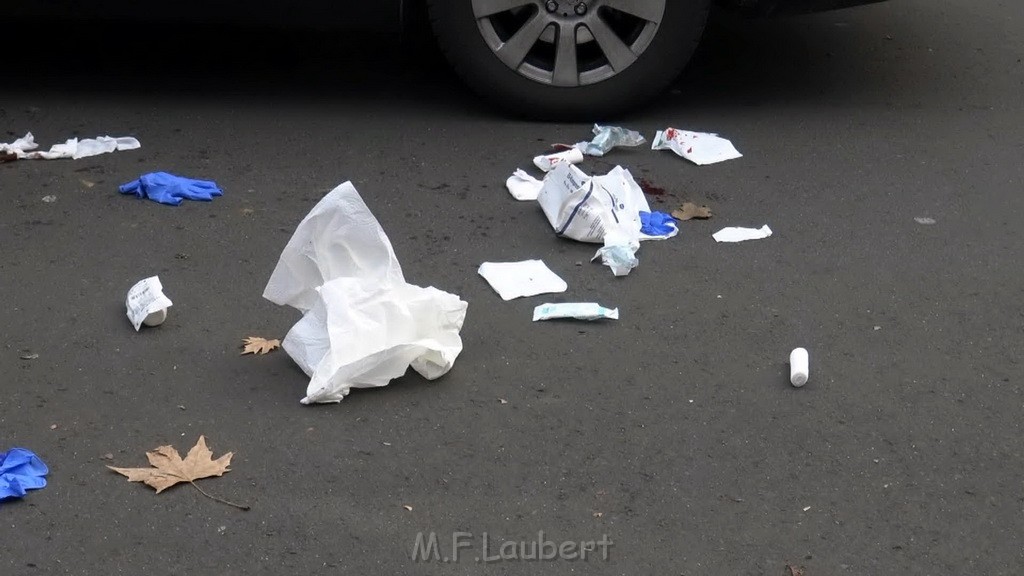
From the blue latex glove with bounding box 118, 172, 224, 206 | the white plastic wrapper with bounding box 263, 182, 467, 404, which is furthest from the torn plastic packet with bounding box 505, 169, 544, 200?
the white plastic wrapper with bounding box 263, 182, 467, 404

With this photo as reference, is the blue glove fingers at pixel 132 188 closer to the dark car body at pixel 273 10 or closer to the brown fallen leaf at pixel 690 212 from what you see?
the dark car body at pixel 273 10

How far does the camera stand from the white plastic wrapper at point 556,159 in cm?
498

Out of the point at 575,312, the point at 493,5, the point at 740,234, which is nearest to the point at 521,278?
the point at 575,312

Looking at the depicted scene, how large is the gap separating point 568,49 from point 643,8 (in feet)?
1.14

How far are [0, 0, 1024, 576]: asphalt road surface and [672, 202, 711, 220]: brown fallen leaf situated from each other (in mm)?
89

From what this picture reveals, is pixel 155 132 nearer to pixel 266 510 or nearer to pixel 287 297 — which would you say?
pixel 287 297

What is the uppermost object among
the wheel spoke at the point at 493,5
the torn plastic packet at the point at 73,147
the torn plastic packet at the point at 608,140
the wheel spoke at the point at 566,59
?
the wheel spoke at the point at 493,5

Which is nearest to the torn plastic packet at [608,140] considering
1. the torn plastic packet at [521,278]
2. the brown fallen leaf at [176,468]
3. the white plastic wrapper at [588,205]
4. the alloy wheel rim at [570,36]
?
the alloy wheel rim at [570,36]

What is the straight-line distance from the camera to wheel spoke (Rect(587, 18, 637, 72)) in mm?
5184

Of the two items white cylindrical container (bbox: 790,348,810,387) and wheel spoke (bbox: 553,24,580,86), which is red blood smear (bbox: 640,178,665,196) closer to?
wheel spoke (bbox: 553,24,580,86)

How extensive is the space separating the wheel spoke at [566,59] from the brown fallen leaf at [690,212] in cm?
88

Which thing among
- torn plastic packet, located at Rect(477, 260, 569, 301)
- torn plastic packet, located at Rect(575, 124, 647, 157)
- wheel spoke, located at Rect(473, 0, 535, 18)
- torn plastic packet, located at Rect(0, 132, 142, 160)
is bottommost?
torn plastic packet, located at Rect(0, 132, 142, 160)

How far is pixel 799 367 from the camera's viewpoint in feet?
11.7

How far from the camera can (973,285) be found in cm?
418
